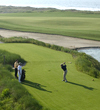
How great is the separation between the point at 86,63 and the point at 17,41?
15993mm

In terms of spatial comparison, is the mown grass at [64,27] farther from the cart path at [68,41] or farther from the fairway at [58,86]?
the fairway at [58,86]

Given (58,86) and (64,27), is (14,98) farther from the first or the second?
(64,27)

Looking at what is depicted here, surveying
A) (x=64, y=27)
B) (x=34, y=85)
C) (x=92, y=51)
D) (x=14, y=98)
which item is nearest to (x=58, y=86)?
(x=34, y=85)

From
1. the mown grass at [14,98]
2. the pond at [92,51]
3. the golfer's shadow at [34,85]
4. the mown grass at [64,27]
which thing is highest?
the mown grass at [14,98]

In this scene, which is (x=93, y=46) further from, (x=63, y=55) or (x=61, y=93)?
(x=61, y=93)

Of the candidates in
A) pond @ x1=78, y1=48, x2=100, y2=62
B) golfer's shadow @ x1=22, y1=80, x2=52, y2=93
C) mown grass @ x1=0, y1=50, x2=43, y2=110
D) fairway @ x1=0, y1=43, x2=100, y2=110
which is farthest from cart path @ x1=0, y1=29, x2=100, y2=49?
mown grass @ x1=0, y1=50, x2=43, y2=110

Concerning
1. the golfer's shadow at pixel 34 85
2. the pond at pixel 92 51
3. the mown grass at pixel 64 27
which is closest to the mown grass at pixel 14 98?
the golfer's shadow at pixel 34 85

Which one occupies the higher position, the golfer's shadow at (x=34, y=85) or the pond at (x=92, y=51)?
the golfer's shadow at (x=34, y=85)

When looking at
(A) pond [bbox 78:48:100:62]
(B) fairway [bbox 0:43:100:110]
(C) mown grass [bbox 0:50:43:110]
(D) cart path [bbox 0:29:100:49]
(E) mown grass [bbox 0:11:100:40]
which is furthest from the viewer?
(E) mown grass [bbox 0:11:100:40]

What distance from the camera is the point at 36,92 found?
14.5m

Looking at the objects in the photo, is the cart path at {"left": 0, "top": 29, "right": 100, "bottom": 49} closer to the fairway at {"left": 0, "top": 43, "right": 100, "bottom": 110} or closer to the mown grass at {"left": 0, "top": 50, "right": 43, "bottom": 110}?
the fairway at {"left": 0, "top": 43, "right": 100, "bottom": 110}

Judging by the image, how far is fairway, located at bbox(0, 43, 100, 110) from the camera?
42.3 feet

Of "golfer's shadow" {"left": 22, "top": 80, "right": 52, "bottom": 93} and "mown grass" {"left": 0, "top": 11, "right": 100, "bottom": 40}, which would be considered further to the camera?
"mown grass" {"left": 0, "top": 11, "right": 100, "bottom": 40}

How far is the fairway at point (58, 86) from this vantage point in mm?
12898
